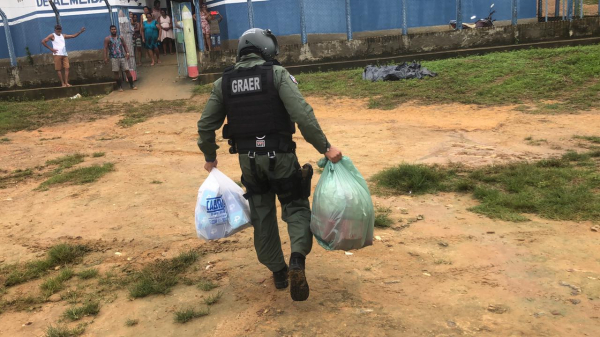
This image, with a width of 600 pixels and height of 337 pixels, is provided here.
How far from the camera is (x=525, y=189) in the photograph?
4988 millimetres

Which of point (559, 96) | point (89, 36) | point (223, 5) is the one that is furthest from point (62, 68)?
point (559, 96)

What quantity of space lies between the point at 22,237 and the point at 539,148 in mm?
5660

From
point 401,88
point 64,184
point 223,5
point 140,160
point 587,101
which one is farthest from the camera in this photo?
point 223,5

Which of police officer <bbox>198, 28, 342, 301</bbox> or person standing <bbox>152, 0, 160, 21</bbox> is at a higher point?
person standing <bbox>152, 0, 160, 21</bbox>

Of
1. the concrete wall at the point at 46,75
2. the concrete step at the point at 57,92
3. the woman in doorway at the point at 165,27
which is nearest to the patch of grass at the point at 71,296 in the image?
the concrete step at the point at 57,92

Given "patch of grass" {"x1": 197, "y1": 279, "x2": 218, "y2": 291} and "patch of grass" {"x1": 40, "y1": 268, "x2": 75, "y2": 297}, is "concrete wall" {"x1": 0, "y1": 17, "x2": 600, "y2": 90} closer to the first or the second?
"patch of grass" {"x1": 40, "y1": 268, "x2": 75, "y2": 297}

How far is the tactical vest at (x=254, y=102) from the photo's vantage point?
10.5 feet

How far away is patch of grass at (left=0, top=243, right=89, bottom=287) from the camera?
12.6 ft

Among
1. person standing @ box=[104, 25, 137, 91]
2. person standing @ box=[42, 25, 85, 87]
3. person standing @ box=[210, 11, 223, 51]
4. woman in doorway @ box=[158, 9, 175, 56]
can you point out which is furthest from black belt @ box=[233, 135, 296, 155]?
woman in doorway @ box=[158, 9, 175, 56]

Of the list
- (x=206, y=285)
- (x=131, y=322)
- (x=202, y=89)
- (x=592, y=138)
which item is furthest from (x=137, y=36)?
(x=131, y=322)

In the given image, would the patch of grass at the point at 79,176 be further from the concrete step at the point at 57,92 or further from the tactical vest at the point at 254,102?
the concrete step at the point at 57,92

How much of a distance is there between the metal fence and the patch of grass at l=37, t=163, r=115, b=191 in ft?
27.4

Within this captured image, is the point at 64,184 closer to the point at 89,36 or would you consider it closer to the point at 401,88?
the point at 401,88

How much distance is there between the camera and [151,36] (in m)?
14.7
